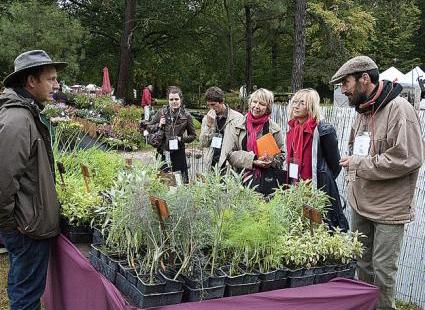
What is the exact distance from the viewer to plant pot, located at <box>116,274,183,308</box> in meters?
1.72

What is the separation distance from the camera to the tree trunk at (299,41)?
13.0 metres

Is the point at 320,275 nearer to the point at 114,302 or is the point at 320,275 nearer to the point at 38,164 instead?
the point at 114,302

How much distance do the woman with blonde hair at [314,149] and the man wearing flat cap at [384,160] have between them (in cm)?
39

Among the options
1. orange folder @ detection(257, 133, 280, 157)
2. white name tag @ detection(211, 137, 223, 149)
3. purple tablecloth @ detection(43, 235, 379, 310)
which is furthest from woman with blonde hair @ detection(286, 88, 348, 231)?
white name tag @ detection(211, 137, 223, 149)

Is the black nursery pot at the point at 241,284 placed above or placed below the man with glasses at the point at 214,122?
below

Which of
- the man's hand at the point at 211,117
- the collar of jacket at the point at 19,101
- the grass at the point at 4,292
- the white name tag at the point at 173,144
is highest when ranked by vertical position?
the collar of jacket at the point at 19,101

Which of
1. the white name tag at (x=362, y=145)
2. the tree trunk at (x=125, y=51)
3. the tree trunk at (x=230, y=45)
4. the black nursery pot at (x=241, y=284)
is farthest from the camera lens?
the tree trunk at (x=230, y=45)

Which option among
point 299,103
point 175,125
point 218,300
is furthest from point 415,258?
point 175,125

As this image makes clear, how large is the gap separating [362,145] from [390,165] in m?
0.20

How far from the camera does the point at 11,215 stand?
2203 mm

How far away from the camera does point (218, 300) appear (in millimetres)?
1794

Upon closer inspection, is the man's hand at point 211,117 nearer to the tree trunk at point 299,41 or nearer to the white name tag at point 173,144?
the white name tag at point 173,144

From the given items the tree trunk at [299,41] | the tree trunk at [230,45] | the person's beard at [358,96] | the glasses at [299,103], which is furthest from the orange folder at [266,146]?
the tree trunk at [230,45]

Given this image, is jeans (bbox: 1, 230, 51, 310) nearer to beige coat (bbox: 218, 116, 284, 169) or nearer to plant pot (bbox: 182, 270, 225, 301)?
plant pot (bbox: 182, 270, 225, 301)
